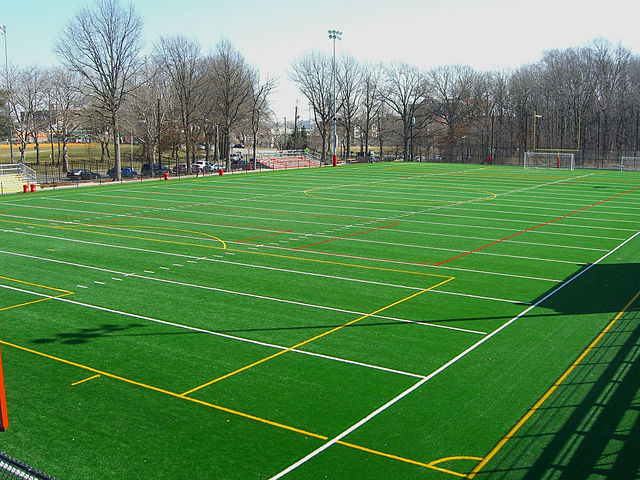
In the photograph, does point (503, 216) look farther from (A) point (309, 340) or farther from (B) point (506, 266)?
(A) point (309, 340)

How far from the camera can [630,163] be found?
74312mm

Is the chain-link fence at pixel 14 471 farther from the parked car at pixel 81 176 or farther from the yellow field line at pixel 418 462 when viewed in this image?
the parked car at pixel 81 176

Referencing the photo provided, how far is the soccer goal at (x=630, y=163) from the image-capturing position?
72938 mm

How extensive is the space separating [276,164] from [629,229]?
59.9 meters

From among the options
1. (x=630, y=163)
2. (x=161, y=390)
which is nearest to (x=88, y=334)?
(x=161, y=390)

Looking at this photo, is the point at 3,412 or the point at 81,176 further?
the point at 81,176

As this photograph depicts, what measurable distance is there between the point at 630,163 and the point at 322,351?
71182 mm

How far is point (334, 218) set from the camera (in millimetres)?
32344

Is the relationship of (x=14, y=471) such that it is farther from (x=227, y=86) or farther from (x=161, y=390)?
(x=227, y=86)

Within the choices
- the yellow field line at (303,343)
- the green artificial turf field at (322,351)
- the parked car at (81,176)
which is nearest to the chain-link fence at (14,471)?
the green artificial turf field at (322,351)

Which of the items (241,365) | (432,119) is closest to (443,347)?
(241,365)

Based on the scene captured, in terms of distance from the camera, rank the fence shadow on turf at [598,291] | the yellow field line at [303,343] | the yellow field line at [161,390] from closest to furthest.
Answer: the yellow field line at [161,390] → the yellow field line at [303,343] → the fence shadow on turf at [598,291]

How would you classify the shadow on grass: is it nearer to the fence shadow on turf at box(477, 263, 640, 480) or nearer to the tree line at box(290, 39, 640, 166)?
the fence shadow on turf at box(477, 263, 640, 480)

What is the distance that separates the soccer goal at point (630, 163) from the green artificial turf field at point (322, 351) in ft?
Result: 161
